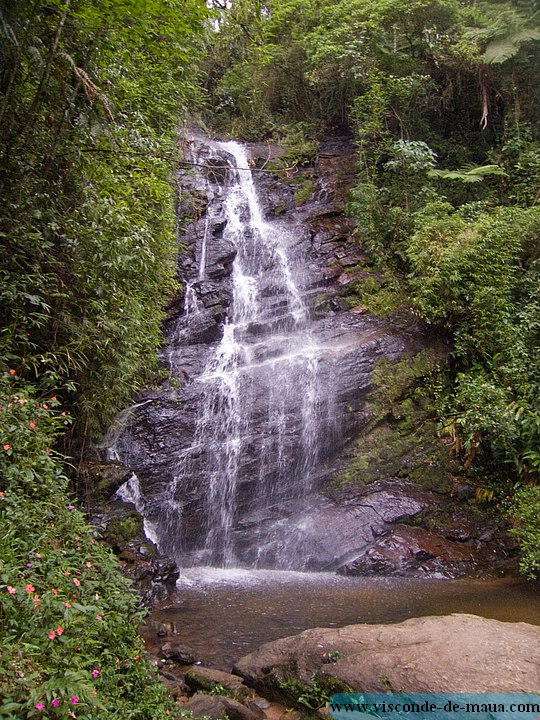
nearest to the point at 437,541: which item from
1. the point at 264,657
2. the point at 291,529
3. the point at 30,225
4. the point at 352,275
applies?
the point at 291,529

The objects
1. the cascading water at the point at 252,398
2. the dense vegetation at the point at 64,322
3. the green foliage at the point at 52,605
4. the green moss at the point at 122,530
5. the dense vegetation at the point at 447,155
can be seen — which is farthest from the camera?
the cascading water at the point at 252,398

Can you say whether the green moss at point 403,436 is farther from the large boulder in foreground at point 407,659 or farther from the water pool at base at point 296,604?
the large boulder in foreground at point 407,659

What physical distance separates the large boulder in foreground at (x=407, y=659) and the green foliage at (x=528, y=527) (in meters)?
2.55

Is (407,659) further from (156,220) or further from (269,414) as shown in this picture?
(156,220)

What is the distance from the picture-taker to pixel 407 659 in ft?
13.6

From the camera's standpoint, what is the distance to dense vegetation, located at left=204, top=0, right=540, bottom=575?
9227mm

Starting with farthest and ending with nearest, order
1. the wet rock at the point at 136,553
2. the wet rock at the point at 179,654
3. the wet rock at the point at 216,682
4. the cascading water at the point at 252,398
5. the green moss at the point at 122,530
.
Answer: the cascading water at the point at 252,398 → the green moss at the point at 122,530 → the wet rock at the point at 136,553 → the wet rock at the point at 179,654 → the wet rock at the point at 216,682

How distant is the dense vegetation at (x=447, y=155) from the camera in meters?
9.23

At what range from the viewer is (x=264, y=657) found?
16.0 feet

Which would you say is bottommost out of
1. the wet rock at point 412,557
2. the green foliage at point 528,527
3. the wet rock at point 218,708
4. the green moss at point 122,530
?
the wet rock at point 412,557

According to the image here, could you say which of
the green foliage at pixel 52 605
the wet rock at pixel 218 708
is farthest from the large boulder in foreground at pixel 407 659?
the green foliage at pixel 52 605

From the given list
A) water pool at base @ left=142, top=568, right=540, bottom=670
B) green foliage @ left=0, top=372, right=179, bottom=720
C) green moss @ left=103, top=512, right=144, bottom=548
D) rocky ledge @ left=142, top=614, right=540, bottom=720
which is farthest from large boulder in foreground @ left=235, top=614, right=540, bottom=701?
green moss @ left=103, top=512, right=144, bottom=548

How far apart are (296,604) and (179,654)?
2.02 metres

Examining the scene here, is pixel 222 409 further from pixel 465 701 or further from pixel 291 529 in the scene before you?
pixel 465 701
